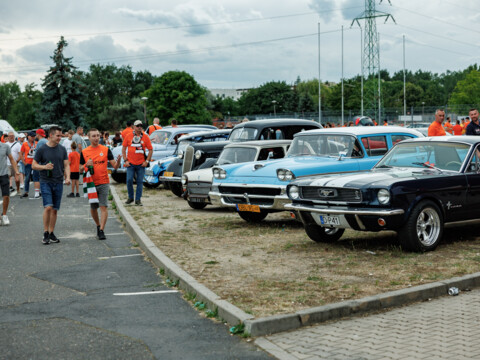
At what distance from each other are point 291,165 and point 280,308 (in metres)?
5.74

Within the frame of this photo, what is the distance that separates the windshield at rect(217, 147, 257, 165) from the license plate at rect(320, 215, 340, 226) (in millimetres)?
4483

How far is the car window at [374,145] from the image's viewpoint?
12.0m

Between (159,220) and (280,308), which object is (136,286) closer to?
(280,308)

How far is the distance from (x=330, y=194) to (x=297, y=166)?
2.26 metres

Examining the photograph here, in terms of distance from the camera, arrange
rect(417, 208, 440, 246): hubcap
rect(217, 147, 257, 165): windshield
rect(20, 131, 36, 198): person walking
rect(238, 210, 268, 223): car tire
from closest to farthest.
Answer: rect(417, 208, 440, 246): hubcap, rect(238, 210, 268, 223): car tire, rect(217, 147, 257, 165): windshield, rect(20, 131, 36, 198): person walking

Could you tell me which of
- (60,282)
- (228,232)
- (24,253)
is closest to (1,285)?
(60,282)

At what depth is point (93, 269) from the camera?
8930 millimetres

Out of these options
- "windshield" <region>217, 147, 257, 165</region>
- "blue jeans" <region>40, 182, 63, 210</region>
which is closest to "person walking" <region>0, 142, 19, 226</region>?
"blue jeans" <region>40, 182, 63, 210</region>

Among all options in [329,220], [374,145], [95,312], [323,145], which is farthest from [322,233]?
[95,312]

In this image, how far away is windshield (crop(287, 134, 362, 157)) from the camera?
471 inches

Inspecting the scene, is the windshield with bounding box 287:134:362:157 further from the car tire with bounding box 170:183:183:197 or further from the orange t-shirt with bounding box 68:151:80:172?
the orange t-shirt with bounding box 68:151:80:172

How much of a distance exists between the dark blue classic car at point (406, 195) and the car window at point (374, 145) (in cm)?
173

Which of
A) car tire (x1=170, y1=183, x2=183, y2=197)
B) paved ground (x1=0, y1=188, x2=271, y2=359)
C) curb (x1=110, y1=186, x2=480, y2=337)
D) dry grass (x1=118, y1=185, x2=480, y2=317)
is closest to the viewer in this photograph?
paved ground (x1=0, y1=188, x2=271, y2=359)

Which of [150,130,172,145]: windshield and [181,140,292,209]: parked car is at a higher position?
[150,130,172,145]: windshield
